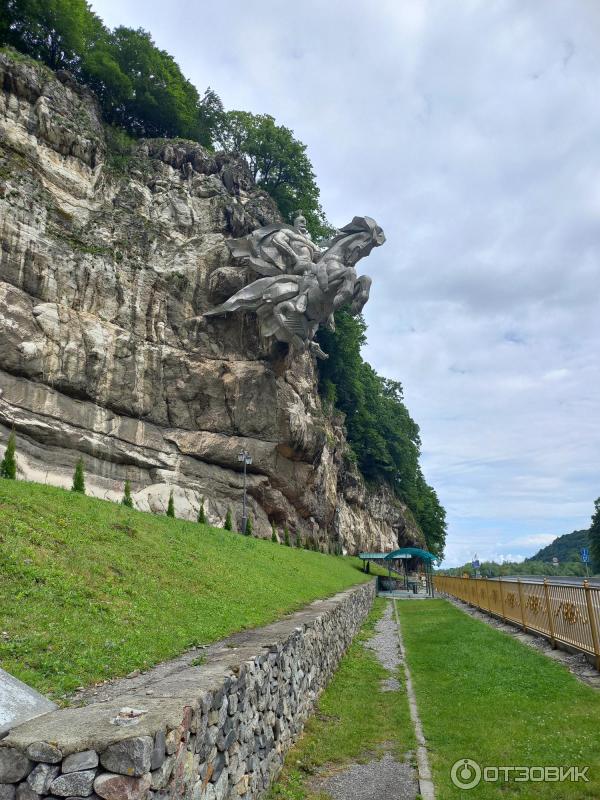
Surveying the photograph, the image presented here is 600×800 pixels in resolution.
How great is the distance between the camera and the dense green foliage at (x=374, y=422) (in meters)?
48.1

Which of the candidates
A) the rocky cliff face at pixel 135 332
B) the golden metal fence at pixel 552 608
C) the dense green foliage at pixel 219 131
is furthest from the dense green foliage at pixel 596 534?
the golden metal fence at pixel 552 608

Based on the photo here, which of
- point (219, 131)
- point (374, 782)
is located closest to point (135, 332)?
point (374, 782)

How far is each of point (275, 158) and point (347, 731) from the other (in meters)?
47.0

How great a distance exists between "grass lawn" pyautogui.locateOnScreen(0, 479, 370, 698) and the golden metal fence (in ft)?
18.7

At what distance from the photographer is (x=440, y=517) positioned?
6962 centimetres

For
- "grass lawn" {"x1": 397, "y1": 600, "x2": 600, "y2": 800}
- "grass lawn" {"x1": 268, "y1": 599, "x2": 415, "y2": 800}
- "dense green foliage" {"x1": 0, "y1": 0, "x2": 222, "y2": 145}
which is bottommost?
"grass lawn" {"x1": 268, "y1": 599, "x2": 415, "y2": 800}

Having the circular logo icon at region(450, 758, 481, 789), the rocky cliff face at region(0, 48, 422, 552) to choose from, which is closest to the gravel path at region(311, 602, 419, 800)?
the circular logo icon at region(450, 758, 481, 789)

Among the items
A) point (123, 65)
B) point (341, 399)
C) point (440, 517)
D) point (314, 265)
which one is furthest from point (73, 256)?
point (440, 517)

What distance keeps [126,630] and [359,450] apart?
4619 centimetres

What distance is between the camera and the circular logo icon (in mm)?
5687

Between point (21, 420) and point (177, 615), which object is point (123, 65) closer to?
point (21, 420)

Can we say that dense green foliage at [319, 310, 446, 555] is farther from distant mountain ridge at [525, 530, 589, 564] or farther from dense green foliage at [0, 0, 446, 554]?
distant mountain ridge at [525, 530, 589, 564]

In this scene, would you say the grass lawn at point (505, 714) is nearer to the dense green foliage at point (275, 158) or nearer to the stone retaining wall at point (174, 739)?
the stone retaining wall at point (174, 739)

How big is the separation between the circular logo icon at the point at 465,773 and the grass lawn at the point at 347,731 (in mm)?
736
